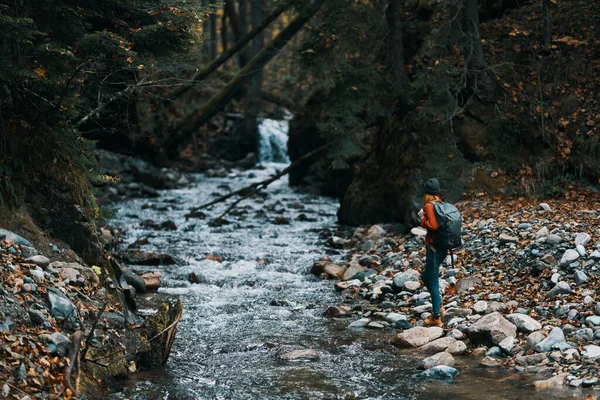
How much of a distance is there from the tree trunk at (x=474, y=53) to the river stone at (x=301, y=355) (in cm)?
844

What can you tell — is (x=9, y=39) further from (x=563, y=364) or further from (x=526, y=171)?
(x=526, y=171)

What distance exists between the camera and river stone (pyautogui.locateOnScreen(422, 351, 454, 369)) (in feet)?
23.7

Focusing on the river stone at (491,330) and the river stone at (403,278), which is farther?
the river stone at (403,278)

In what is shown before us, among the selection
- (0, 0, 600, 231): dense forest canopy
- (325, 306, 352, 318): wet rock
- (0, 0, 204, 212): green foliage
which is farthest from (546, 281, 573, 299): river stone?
(0, 0, 204, 212): green foliage

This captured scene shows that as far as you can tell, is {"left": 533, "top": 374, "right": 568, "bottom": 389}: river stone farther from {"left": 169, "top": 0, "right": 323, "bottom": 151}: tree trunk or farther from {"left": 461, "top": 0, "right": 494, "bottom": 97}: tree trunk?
{"left": 169, "top": 0, "right": 323, "bottom": 151}: tree trunk

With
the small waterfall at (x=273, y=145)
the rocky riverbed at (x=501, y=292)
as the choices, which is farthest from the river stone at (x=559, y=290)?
the small waterfall at (x=273, y=145)

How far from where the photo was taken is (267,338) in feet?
28.1

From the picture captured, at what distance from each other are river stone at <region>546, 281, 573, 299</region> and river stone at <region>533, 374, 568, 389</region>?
2.26 metres

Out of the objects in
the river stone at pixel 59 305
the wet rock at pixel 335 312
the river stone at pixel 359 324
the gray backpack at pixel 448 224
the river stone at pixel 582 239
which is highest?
the gray backpack at pixel 448 224

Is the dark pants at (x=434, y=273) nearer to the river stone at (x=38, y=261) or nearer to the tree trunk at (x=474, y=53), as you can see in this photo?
the river stone at (x=38, y=261)

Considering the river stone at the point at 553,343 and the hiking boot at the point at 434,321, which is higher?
the river stone at the point at 553,343

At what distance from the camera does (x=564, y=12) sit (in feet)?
48.3

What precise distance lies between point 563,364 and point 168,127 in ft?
71.5

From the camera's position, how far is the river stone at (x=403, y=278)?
10.6 m
